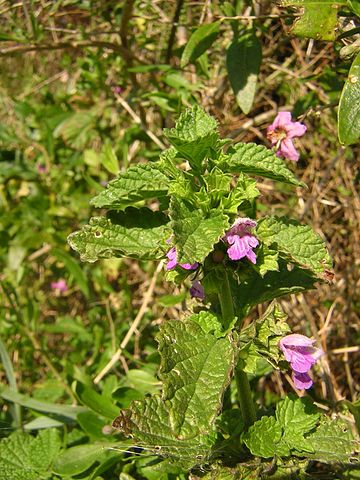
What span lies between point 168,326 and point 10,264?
1573 millimetres

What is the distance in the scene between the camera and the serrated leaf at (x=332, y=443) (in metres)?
1.25

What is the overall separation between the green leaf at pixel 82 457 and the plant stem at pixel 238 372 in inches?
16.1

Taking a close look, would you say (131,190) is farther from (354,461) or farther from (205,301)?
(354,461)

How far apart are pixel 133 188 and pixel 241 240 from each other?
25 cm

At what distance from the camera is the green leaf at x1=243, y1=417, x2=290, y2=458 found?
123cm

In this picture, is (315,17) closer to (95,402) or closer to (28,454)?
(95,402)

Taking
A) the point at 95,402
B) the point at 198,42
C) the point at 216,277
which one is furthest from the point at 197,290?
the point at 198,42

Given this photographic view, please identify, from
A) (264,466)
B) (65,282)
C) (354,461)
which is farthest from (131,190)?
(65,282)

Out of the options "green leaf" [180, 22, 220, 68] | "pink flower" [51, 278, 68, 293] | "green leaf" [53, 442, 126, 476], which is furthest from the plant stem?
"pink flower" [51, 278, 68, 293]

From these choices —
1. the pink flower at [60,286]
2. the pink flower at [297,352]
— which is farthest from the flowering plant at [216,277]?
the pink flower at [60,286]

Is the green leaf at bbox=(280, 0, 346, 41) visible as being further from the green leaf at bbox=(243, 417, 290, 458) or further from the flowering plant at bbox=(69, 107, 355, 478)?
the green leaf at bbox=(243, 417, 290, 458)

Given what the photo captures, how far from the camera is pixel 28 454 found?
172 cm

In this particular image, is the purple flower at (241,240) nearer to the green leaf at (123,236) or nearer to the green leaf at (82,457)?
the green leaf at (123,236)

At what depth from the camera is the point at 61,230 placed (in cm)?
273
